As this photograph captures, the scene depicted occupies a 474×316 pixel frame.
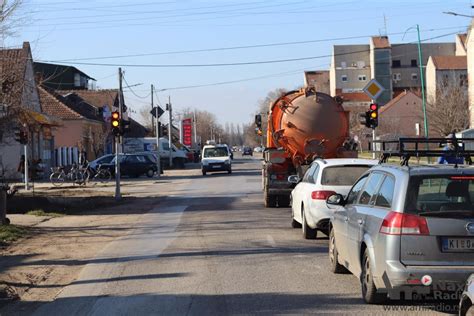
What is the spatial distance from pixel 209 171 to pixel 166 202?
2199cm

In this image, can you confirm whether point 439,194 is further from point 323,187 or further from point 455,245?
point 323,187

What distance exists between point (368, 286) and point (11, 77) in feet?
47.3

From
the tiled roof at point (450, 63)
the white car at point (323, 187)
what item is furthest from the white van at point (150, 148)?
the white car at point (323, 187)

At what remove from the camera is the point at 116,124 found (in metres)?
26.3

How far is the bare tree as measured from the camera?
189 ft

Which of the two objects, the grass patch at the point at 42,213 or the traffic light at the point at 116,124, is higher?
the traffic light at the point at 116,124

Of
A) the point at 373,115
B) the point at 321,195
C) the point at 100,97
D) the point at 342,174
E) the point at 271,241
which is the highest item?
the point at 100,97

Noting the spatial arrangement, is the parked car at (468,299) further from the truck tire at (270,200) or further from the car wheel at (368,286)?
the truck tire at (270,200)

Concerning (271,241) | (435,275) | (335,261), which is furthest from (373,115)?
(435,275)

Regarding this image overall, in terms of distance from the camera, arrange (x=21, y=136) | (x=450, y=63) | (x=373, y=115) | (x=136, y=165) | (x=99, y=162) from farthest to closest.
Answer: (x=450, y=63) < (x=136, y=165) < (x=99, y=162) < (x=21, y=136) < (x=373, y=115)

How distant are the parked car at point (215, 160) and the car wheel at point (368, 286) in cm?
3830

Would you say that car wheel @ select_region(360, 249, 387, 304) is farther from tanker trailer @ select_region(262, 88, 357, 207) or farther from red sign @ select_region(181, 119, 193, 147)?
red sign @ select_region(181, 119, 193, 147)

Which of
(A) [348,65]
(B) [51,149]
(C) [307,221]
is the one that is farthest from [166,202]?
(A) [348,65]

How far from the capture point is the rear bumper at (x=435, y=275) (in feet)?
21.5
